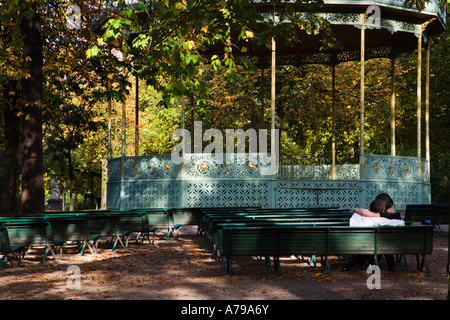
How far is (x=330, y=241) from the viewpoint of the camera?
29.7 feet

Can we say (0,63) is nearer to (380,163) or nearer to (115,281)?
(115,281)

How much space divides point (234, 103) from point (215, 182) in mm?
13856

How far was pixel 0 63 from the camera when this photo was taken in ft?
48.5

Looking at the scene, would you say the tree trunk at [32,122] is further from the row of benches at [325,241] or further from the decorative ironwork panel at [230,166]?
the row of benches at [325,241]

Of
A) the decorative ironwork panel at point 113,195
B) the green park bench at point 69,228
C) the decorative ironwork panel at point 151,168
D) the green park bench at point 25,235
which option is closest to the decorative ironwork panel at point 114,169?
the decorative ironwork panel at point 113,195

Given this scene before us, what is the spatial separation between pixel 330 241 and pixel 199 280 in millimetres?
2234

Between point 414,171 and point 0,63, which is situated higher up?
point 0,63

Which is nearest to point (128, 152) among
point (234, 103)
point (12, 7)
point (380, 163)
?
point (234, 103)

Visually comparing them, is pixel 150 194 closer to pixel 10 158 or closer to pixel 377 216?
pixel 10 158

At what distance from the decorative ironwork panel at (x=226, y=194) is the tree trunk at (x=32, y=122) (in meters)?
6.81

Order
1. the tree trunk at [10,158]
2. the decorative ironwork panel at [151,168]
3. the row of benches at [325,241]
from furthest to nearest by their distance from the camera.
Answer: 1. the decorative ironwork panel at [151,168]
2. the tree trunk at [10,158]
3. the row of benches at [325,241]

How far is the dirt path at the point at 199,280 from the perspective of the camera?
7359 mm

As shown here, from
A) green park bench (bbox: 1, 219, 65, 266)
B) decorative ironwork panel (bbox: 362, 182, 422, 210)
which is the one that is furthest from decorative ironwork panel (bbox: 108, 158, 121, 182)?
green park bench (bbox: 1, 219, 65, 266)
